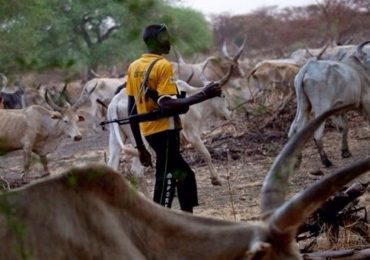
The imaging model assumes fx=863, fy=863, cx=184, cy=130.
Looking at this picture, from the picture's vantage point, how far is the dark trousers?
6.58 meters

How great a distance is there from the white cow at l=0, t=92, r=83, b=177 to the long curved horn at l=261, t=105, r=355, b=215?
999cm

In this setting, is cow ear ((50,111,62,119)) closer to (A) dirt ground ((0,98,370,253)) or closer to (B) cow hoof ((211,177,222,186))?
(A) dirt ground ((0,98,370,253))

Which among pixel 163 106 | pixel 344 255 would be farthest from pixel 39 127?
pixel 344 255

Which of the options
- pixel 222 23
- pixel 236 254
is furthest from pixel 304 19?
pixel 236 254

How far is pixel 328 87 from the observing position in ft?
37.4

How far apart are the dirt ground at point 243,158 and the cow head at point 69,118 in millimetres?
577

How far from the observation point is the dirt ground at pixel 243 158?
9477mm

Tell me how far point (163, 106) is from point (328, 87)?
545 centimetres

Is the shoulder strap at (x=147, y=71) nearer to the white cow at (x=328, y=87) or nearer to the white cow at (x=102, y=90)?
the white cow at (x=328, y=87)

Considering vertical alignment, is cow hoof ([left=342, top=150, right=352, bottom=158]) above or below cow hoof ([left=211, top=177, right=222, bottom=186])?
above

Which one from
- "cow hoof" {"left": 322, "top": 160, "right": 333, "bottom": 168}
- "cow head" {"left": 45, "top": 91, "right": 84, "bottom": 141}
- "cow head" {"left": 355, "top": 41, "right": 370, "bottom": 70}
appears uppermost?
"cow head" {"left": 355, "top": 41, "right": 370, "bottom": 70}

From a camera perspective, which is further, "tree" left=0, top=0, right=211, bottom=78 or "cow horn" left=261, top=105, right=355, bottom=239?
"tree" left=0, top=0, right=211, bottom=78

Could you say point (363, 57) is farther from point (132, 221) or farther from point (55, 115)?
point (132, 221)

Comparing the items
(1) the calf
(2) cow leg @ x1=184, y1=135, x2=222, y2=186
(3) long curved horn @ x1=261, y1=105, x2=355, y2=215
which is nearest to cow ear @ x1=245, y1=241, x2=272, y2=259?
(3) long curved horn @ x1=261, y1=105, x2=355, y2=215
